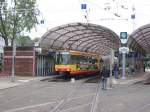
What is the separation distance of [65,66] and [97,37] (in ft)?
49.6

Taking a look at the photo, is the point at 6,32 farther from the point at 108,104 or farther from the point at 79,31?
the point at 108,104

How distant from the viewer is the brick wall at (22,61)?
155 ft

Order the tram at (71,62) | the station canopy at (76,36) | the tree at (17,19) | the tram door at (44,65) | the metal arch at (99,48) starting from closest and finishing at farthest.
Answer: the tram at (71,62) < the tram door at (44,65) < the station canopy at (76,36) < the tree at (17,19) < the metal arch at (99,48)

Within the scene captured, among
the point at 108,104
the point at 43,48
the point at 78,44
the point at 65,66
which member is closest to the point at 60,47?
the point at 78,44

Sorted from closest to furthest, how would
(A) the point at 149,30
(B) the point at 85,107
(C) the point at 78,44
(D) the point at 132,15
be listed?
(B) the point at 85,107 → (D) the point at 132,15 → (A) the point at 149,30 → (C) the point at 78,44

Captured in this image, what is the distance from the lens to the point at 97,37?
61.1m

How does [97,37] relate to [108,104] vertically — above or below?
above

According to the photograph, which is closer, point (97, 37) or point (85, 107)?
point (85, 107)

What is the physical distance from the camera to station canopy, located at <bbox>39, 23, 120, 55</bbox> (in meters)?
49.9

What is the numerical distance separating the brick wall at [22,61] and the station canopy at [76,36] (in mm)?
4078

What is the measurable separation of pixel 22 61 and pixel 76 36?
12.3 meters

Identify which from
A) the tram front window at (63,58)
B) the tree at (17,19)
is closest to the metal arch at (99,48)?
the tree at (17,19)

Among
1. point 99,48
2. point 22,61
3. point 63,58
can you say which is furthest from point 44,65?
point 99,48

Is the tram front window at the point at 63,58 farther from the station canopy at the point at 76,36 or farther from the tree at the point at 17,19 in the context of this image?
the tree at the point at 17,19
